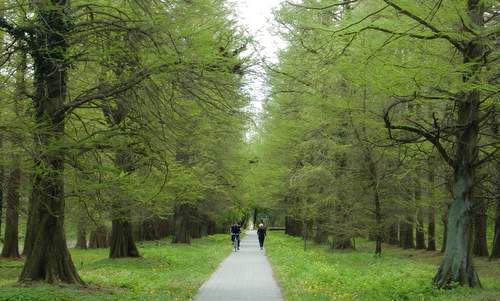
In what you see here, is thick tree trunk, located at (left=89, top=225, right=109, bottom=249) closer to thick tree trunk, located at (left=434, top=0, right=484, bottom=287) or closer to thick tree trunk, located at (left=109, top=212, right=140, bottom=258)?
thick tree trunk, located at (left=109, top=212, right=140, bottom=258)

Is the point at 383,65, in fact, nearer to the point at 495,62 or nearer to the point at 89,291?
the point at 495,62

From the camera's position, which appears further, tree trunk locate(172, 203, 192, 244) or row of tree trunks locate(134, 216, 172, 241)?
row of tree trunks locate(134, 216, 172, 241)

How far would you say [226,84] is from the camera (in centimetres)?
1015

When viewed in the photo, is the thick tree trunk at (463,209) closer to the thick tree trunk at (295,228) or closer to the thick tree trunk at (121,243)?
the thick tree trunk at (121,243)

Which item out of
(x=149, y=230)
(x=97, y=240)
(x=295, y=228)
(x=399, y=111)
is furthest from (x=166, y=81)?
(x=295, y=228)

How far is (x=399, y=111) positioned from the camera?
1557cm

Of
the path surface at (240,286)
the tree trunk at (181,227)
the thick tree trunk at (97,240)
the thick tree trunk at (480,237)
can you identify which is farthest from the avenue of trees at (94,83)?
the thick tree trunk at (97,240)

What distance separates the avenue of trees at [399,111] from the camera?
30.4ft

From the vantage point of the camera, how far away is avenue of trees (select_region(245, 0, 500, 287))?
9.26 metres

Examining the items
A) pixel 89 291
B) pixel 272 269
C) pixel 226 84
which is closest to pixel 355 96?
pixel 272 269

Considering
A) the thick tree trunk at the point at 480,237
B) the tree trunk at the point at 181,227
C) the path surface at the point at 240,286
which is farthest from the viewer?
the tree trunk at the point at 181,227

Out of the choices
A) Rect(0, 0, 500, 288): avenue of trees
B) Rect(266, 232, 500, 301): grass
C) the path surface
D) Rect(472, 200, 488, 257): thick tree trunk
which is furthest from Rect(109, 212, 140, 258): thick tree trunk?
Rect(472, 200, 488, 257): thick tree trunk

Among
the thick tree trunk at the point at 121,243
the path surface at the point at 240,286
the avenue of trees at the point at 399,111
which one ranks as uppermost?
the avenue of trees at the point at 399,111

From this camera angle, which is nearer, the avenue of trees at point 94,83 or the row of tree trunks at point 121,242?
the avenue of trees at point 94,83
